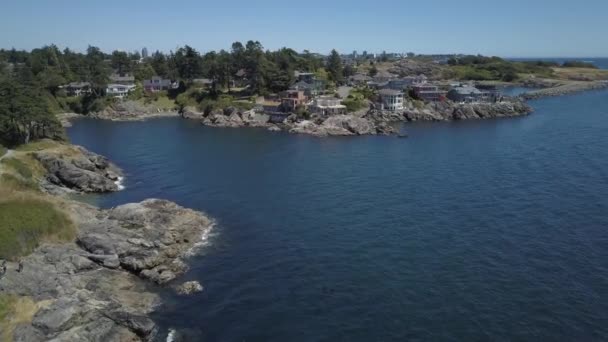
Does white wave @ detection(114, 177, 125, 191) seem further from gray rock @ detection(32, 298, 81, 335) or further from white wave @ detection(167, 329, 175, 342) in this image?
white wave @ detection(167, 329, 175, 342)

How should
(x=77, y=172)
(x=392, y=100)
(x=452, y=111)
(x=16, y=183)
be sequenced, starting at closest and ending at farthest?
(x=16, y=183), (x=77, y=172), (x=392, y=100), (x=452, y=111)

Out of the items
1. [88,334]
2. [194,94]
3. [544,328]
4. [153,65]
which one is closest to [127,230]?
[88,334]

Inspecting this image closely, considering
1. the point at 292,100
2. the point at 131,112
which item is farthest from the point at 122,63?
the point at 292,100

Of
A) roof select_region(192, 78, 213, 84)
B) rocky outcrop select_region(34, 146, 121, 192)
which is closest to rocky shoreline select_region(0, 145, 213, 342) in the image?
rocky outcrop select_region(34, 146, 121, 192)

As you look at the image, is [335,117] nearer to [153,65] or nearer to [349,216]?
[349,216]

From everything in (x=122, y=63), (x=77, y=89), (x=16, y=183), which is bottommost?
(x=16, y=183)

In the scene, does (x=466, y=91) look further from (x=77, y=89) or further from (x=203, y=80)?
(x=77, y=89)

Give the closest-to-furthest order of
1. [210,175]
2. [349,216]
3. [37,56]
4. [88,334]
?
[88,334]
[349,216]
[210,175]
[37,56]
